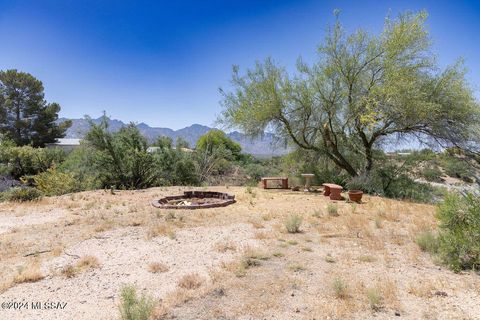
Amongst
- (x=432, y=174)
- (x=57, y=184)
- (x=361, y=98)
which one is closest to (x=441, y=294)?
(x=361, y=98)

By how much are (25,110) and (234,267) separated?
133 ft

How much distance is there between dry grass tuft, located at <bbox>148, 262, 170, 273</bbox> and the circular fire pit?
410cm

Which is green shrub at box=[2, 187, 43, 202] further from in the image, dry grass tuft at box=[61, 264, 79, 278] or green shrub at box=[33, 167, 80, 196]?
dry grass tuft at box=[61, 264, 79, 278]

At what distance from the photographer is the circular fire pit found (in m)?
8.65

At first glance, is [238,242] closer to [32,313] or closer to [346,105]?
[32,313]

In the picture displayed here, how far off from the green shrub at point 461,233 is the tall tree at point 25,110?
3913 cm

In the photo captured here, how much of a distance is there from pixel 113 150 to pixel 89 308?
36.6ft

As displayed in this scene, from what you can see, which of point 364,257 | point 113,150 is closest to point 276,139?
point 113,150

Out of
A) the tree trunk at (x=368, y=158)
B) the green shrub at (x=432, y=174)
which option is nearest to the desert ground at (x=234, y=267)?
the tree trunk at (x=368, y=158)

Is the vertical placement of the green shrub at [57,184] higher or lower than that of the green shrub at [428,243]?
lower

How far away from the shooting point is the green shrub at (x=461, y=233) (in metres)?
4.03

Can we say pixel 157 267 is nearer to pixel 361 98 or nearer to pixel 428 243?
pixel 428 243

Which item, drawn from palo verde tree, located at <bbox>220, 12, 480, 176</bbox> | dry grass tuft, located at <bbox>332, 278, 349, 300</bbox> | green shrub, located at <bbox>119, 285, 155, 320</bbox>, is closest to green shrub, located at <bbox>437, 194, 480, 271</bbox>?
dry grass tuft, located at <bbox>332, 278, 349, 300</bbox>

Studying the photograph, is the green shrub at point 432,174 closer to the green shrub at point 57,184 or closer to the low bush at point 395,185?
the low bush at point 395,185
